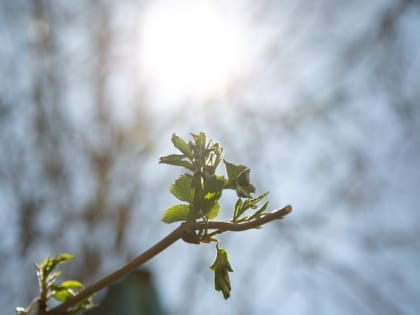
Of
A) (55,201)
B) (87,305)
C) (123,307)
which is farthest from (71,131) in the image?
(87,305)

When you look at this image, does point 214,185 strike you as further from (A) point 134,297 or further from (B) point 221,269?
(A) point 134,297

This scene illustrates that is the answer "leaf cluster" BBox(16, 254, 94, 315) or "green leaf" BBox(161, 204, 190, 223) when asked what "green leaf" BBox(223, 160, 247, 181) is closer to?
"green leaf" BBox(161, 204, 190, 223)

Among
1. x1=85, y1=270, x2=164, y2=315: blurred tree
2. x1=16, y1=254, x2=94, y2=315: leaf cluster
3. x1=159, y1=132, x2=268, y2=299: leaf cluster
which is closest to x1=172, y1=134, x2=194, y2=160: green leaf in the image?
x1=159, y1=132, x2=268, y2=299: leaf cluster

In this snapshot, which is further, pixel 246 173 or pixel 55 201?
pixel 55 201

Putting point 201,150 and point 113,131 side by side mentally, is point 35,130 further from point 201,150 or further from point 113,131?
point 201,150

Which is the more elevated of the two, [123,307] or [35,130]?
[35,130]
